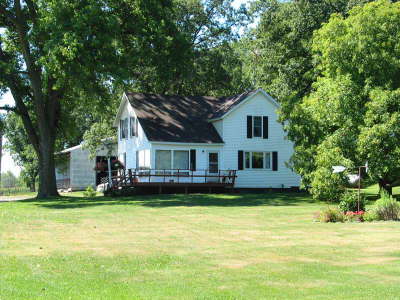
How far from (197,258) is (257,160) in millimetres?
30113

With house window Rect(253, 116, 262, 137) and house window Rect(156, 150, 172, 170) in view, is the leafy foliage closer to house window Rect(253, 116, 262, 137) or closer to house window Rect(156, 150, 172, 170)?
house window Rect(156, 150, 172, 170)

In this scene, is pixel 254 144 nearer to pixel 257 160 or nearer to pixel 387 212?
pixel 257 160

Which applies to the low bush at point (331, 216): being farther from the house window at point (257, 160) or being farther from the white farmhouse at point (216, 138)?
the house window at point (257, 160)

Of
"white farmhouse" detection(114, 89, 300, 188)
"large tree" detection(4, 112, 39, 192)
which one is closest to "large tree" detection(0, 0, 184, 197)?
"white farmhouse" detection(114, 89, 300, 188)

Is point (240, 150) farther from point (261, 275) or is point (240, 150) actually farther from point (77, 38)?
point (261, 275)

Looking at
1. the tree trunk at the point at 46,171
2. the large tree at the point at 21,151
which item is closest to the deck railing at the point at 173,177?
the tree trunk at the point at 46,171

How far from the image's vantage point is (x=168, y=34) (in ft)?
123

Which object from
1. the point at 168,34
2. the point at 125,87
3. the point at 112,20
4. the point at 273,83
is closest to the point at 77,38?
the point at 112,20

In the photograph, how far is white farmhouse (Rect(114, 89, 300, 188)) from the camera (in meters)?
39.3

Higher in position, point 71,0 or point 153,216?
point 71,0

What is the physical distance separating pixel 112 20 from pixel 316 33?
1176 cm

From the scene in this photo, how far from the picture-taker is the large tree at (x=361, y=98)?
27328 mm

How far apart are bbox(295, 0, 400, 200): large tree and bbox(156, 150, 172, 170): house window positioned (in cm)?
1239

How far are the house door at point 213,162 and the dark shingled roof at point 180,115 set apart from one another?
42.4 inches
